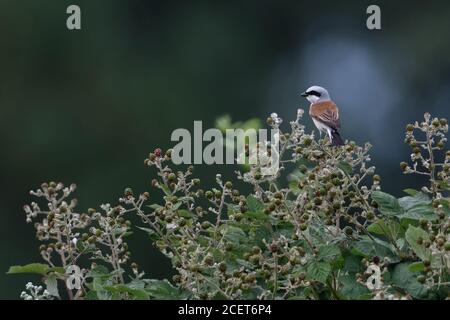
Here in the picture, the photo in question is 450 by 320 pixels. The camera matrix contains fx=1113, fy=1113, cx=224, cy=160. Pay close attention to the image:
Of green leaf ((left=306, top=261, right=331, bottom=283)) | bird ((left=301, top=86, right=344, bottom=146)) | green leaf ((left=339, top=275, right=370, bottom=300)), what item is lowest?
green leaf ((left=339, top=275, right=370, bottom=300))

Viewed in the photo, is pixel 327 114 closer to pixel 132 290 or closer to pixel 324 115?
pixel 324 115

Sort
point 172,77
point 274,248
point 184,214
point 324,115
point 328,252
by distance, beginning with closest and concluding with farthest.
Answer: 1. point 274,248
2. point 328,252
3. point 184,214
4. point 324,115
5. point 172,77

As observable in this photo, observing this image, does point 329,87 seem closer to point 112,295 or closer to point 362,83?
point 362,83

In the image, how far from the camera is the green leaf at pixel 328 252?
98.0 inches

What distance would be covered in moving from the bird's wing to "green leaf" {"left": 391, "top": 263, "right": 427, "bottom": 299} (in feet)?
6.27

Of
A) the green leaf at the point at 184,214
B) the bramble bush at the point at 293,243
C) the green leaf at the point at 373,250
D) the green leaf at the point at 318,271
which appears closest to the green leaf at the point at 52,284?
the bramble bush at the point at 293,243

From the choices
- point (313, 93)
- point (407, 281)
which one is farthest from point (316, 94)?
point (407, 281)

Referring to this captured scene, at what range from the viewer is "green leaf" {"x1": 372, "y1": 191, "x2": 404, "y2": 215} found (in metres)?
2.70

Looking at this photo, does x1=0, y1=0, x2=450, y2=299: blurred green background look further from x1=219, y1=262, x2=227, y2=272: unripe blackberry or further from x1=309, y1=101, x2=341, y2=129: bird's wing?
x1=219, y1=262, x2=227, y2=272: unripe blackberry

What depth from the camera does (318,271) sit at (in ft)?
8.05

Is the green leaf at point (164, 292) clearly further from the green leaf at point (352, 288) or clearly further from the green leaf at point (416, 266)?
the green leaf at point (416, 266)

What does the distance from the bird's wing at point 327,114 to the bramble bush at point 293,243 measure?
1.60 metres

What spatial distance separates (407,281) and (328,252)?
0.19m

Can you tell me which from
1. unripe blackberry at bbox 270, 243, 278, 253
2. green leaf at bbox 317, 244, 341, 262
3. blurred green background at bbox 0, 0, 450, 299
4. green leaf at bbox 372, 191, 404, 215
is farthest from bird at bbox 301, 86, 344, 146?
blurred green background at bbox 0, 0, 450, 299
